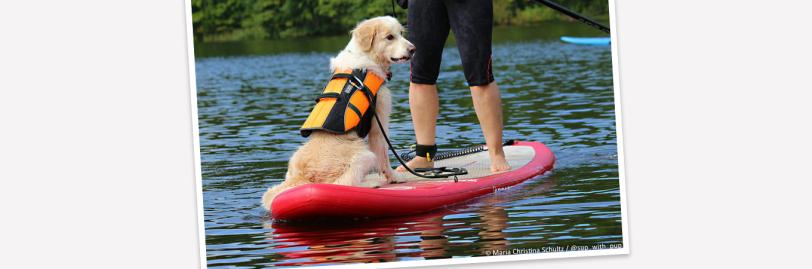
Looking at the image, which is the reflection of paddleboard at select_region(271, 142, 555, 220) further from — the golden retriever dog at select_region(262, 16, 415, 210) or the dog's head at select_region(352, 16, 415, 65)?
the dog's head at select_region(352, 16, 415, 65)

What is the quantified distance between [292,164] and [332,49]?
2390 cm

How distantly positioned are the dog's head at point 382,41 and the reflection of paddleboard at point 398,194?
83cm

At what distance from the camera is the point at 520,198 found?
7906 mm

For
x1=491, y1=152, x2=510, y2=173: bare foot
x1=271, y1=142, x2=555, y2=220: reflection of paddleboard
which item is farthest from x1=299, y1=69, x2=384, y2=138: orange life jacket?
x1=491, y1=152, x2=510, y2=173: bare foot

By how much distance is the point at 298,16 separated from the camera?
27578mm

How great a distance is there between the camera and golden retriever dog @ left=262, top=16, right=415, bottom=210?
732 centimetres

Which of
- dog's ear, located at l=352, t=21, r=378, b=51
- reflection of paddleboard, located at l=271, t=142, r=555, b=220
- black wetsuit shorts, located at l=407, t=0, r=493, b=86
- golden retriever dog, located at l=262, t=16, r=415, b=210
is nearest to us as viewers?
reflection of paddleboard, located at l=271, t=142, r=555, b=220

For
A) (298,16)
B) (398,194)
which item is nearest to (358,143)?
(398,194)

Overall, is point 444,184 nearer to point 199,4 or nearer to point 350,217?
point 350,217

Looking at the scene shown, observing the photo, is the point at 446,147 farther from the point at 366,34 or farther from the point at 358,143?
the point at 358,143

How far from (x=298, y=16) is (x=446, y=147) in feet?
56.8

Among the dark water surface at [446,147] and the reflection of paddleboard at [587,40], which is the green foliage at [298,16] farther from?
the dark water surface at [446,147]

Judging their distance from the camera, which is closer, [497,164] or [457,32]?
[457,32]

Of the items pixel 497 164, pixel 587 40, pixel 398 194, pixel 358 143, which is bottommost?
pixel 398 194
